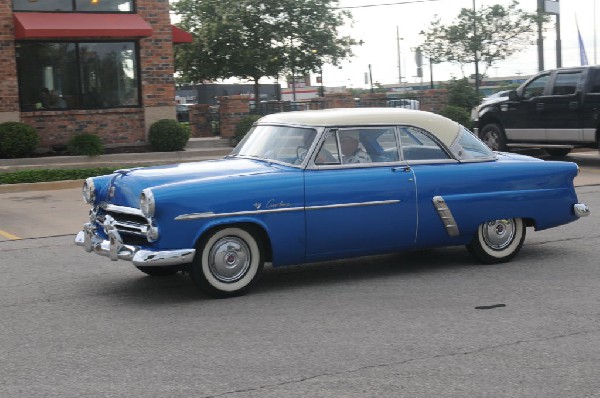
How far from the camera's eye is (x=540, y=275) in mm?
7781

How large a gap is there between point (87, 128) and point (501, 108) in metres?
9.52

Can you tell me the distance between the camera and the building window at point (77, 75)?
2009cm

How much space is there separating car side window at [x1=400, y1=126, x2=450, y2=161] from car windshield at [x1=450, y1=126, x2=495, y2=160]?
0.43ft

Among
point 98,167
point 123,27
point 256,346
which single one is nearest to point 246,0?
point 123,27

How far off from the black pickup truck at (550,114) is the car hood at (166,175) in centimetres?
1151

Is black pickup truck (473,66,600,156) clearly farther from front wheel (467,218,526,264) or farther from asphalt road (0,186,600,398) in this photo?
front wheel (467,218,526,264)

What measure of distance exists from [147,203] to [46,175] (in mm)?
10869

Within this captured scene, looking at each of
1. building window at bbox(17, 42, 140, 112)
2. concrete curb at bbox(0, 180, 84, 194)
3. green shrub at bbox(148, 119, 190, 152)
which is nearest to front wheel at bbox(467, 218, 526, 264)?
concrete curb at bbox(0, 180, 84, 194)

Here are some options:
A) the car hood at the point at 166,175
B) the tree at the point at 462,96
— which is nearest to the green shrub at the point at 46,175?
the car hood at the point at 166,175

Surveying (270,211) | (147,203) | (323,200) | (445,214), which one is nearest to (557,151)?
(445,214)

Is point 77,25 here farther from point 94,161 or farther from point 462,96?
point 462,96

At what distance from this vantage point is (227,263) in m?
7.00

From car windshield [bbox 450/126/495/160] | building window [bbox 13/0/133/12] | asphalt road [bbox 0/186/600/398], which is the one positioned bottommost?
asphalt road [bbox 0/186/600/398]

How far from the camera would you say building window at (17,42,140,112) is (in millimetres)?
20094
